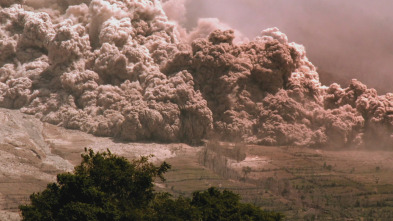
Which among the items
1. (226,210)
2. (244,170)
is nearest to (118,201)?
(226,210)

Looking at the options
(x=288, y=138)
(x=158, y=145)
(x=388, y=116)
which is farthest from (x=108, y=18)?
(x=388, y=116)

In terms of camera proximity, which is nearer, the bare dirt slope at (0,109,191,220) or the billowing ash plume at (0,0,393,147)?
the bare dirt slope at (0,109,191,220)

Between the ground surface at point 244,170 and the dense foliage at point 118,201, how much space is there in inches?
784

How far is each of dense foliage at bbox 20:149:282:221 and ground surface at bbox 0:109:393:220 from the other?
19.9m

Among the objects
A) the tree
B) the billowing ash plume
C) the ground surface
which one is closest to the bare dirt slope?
the ground surface

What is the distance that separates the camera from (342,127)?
77.1m

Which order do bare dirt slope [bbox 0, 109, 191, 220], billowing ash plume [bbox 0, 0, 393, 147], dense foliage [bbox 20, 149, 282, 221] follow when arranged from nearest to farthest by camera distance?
dense foliage [bbox 20, 149, 282, 221] → bare dirt slope [bbox 0, 109, 191, 220] → billowing ash plume [bbox 0, 0, 393, 147]

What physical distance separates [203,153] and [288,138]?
360 inches

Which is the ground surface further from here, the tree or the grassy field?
the tree

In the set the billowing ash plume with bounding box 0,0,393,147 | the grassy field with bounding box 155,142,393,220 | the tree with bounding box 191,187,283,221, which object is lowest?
the tree with bounding box 191,187,283,221

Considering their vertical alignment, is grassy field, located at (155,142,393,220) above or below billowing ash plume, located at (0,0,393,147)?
below

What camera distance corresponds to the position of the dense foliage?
3803 cm

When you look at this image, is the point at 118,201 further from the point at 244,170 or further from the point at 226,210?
the point at 244,170

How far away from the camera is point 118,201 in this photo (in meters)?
40.1
